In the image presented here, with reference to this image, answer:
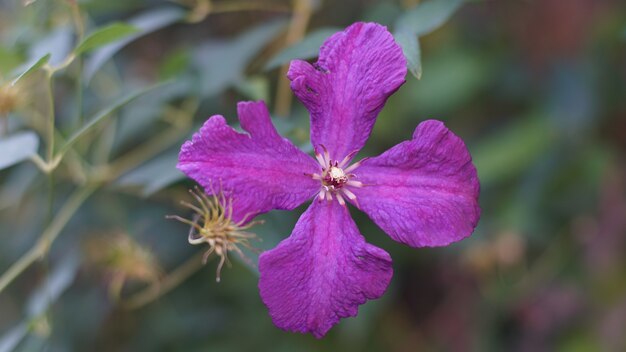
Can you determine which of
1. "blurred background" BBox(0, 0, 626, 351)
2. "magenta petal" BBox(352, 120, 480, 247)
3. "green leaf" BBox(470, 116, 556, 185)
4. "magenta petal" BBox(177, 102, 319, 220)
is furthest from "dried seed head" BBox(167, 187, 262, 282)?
"green leaf" BBox(470, 116, 556, 185)

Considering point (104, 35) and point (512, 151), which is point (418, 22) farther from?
point (512, 151)

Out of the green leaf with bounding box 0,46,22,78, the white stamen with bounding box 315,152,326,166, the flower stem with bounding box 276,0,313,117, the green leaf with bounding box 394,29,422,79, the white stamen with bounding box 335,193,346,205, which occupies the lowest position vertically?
the flower stem with bounding box 276,0,313,117

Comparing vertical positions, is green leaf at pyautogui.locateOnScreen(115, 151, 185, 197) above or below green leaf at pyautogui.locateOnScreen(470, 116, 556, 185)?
above

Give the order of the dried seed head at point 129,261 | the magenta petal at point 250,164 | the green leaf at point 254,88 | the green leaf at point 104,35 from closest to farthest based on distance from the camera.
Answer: the magenta petal at point 250,164
the green leaf at point 104,35
the green leaf at point 254,88
the dried seed head at point 129,261

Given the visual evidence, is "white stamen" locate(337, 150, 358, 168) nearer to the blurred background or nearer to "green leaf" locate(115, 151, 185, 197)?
"green leaf" locate(115, 151, 185, 197)

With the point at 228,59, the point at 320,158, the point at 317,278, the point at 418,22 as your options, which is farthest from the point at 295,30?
the point at 317,278

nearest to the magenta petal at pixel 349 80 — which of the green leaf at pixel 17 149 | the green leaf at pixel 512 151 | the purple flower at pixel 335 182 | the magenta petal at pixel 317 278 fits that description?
the purple flower at pixel 335 182

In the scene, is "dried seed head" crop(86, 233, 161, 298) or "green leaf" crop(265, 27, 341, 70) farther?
"dried seed head" crop(86, 233, 161, 298)

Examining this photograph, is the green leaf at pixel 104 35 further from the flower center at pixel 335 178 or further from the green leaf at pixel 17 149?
the flower center at pixel 335 178
